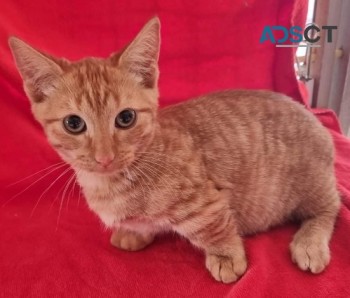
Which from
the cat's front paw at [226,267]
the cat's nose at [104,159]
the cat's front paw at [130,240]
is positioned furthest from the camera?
the cat's front paw at [130,240]

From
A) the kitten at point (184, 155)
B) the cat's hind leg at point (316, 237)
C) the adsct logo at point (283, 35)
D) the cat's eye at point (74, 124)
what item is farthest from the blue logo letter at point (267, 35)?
the cat's eye at point (74, 124)

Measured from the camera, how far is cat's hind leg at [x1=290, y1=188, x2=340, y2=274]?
113 centimetres

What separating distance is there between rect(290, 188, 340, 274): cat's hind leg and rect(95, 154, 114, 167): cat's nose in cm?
62

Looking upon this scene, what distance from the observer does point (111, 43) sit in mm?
1635

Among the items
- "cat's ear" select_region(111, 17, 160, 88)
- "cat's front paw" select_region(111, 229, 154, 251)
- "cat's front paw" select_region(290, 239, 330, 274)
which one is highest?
"cat's ear" select_region(111, 17, 160, 88)

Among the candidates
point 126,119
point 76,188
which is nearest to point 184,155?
point 126,119

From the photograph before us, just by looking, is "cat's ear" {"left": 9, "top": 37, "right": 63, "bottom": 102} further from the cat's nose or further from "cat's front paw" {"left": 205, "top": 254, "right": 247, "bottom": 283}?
"cat's front paw" {"left": 205, "top": 254, "right": 247, "bottom": 283}

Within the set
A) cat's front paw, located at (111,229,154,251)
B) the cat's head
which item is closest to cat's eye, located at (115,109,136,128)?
the cat's head

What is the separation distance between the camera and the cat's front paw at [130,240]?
128 centimetres

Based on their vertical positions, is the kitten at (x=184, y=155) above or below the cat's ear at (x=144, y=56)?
below

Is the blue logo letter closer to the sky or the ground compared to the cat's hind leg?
closer to the sky

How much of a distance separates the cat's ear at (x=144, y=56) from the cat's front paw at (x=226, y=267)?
0.54m

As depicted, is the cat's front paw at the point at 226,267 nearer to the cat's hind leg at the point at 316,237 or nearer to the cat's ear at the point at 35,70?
the cat's hind leg at the point at 316,237

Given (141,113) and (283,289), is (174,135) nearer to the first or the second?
(141,113)
